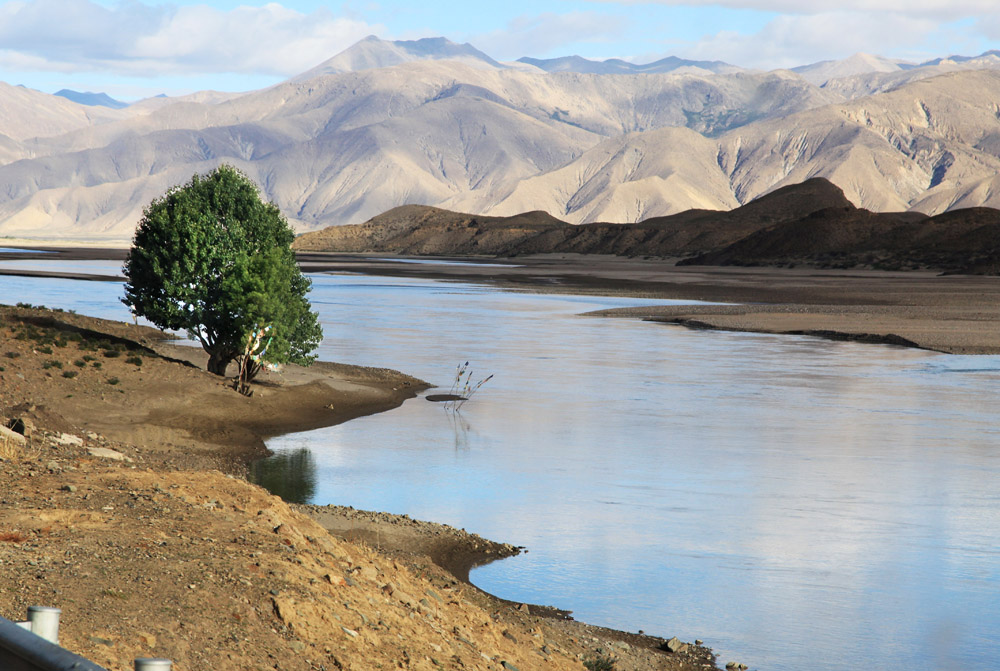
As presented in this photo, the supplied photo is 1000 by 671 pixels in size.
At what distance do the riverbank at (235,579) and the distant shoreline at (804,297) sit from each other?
3532 centimetres

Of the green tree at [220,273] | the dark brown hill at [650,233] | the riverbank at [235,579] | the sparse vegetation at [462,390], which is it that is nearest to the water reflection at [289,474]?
the riverbank at [235,579]

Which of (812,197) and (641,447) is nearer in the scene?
(641,447)

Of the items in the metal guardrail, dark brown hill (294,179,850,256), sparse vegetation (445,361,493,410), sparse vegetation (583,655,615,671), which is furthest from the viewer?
dark brown hill (294,179,850,256)

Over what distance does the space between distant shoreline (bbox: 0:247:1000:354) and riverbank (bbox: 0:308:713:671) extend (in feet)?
116

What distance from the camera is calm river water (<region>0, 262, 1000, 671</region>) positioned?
12.6 meters

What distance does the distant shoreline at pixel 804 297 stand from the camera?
50438mm

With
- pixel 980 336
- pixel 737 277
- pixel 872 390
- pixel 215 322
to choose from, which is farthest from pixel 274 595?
pixel 737 277

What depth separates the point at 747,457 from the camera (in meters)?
22.0

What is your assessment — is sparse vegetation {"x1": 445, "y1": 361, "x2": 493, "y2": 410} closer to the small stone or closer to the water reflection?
the water reflection

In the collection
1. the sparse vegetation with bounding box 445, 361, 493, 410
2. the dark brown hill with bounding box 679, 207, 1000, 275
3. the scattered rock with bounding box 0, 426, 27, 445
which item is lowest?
the sparse vegetation with bounding box 445, 361, 493, 410

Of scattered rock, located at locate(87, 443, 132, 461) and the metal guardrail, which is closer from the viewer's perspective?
the metal guardrail

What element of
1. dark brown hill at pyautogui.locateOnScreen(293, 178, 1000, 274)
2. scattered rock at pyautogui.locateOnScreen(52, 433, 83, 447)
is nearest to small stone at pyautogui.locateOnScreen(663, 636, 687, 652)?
scattered rock at pyautogui.locateOnScreen(52, 433, 83, 447)

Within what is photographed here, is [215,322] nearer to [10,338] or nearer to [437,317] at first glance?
[10,338]

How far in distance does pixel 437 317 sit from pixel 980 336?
26.2 m
